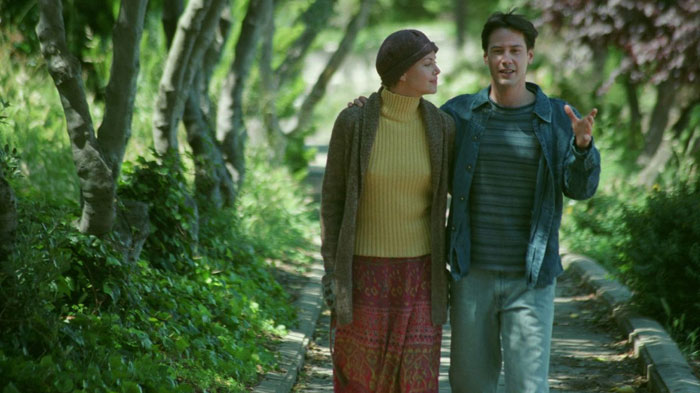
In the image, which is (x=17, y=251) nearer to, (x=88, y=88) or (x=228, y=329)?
(x=228, y=329)

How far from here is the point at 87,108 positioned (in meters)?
5.43

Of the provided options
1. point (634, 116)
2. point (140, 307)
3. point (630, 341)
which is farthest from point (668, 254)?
point (634, 116)

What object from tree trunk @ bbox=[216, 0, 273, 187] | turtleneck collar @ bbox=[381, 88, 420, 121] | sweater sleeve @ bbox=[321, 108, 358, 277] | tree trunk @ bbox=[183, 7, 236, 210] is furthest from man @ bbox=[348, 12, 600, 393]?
tree trunk @ bbox=[216, 0, 273, 187]

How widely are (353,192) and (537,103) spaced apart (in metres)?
0.91

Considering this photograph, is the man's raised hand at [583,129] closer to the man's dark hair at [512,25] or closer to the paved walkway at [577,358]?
the man's dark hair at [512,25]

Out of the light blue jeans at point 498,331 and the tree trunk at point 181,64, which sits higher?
the tree trunk at point 181,64

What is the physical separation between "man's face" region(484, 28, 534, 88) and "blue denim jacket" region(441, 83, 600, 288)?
6.1 inches

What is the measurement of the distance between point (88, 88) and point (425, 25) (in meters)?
40.4

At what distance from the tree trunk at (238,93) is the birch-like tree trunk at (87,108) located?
4.29 metres

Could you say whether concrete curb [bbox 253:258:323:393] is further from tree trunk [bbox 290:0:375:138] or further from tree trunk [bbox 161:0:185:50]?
tree trunk [bbox 290:0:375:138]

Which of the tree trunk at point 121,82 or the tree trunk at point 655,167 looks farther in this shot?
the tree trunk at point 655,167

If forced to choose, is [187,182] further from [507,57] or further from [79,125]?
[507,57]

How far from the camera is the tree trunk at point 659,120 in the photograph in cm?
1339

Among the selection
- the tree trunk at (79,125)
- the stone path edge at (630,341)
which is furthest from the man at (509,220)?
the tree trunk at (79,125)
